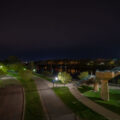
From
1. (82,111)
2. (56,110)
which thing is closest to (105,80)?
(82,111)

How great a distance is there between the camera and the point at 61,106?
17.9 metres

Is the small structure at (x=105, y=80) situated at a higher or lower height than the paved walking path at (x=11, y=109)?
higher

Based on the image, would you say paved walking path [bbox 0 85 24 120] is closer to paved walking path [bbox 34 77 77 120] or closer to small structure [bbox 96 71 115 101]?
paved walking path [bbox 34 77 77 120]

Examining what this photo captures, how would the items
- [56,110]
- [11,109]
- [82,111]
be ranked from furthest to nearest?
[11,109], [56,110], [82,111]

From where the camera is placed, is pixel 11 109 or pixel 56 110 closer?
pixel 56 110

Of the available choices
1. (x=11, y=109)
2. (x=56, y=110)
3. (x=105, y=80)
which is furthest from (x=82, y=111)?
(x=11, y=109)

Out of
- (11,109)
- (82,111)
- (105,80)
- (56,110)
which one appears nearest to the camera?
(82,111)

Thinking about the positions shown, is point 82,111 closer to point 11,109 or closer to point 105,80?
point 105,80

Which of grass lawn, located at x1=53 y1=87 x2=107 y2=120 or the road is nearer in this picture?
grass lawn, located at x1=53 y1=87 x2=107 y2=120

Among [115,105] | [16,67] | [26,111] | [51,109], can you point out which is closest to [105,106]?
[115,105]

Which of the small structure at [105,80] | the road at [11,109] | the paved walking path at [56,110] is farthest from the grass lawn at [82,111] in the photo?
the road at [11,109]

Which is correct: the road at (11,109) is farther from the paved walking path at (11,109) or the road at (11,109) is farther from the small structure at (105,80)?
the small structure at (105,80)

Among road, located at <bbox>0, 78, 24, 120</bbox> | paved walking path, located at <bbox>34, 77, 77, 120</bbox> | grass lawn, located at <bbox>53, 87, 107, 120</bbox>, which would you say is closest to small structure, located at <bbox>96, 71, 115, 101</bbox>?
grass lawn, located at <bbox>53, 87, 107, 120</bbox>

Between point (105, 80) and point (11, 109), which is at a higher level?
point (105, 80)
